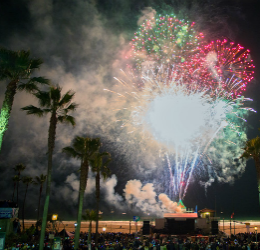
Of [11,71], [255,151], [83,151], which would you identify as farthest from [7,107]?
[255,151]

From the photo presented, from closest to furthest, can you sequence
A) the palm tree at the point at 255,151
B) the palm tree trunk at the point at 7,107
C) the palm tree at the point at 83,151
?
the palm tree trunk at the point at 7,107, the palm tree at the point at 83,151, the palm tree at the point at 255,151

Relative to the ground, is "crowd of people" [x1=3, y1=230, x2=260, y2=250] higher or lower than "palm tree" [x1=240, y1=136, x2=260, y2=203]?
lower

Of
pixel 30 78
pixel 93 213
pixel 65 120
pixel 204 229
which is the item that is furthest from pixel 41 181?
pixel 30 78

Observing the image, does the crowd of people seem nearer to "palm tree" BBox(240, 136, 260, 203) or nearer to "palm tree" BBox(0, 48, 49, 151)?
"palm tree" BBox(240, 136, 260, 203)

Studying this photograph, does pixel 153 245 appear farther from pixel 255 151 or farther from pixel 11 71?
pixel 11 71

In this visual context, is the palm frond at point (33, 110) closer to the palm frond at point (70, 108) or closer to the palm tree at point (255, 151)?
the palm frond at point (70, 108)

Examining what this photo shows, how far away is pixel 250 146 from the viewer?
2677 centimetres

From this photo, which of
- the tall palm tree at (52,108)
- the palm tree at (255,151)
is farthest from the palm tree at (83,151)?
the palm tree at (255,151)

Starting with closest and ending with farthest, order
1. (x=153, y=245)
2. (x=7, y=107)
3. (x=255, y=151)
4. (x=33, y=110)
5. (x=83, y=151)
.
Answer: (x=7, y=107)
(x=33, y=110)
(x=153, y=245)
(x=83, y=151)
(x=255, y=151)

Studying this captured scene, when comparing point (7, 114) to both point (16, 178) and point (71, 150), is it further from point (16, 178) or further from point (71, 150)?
point (16, 178)

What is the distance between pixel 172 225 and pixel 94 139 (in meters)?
27.7

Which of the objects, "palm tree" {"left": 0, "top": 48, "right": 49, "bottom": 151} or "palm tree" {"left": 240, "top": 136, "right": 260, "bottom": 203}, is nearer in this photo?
"palm tree" {"left": 0, "top": 48, "right": 49, "bottom": 151}

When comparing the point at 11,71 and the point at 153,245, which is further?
the point at 153,245

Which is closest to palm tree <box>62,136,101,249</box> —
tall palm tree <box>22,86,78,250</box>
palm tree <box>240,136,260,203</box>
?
tall palm tree <box>22,86,78,250</box>
